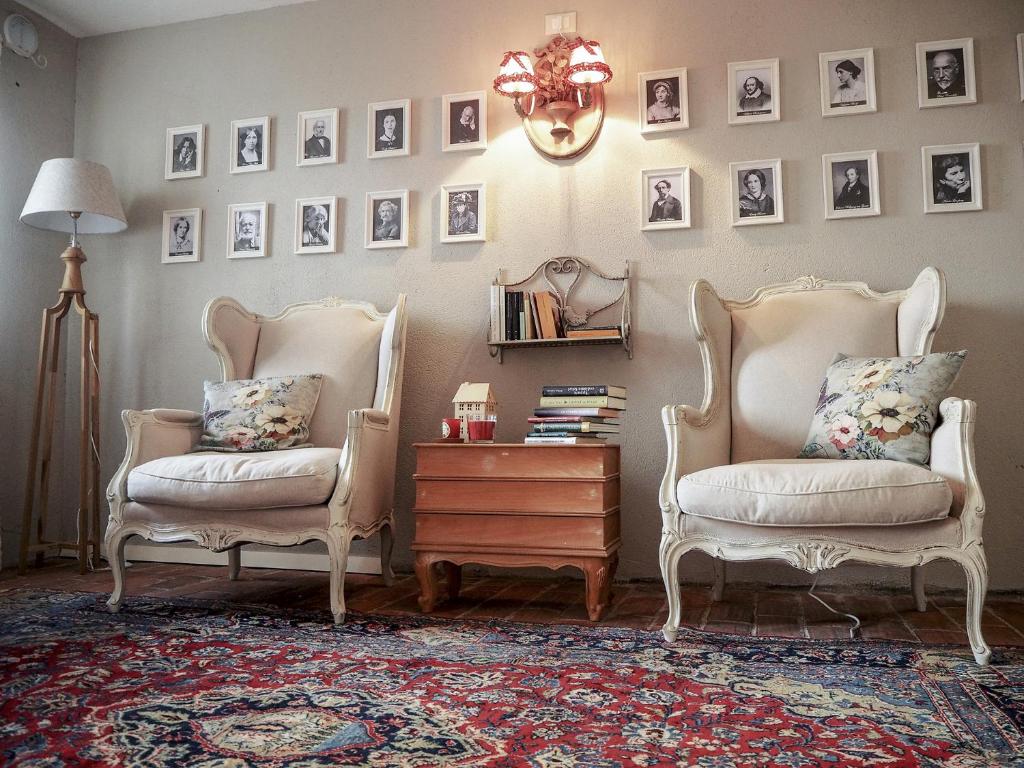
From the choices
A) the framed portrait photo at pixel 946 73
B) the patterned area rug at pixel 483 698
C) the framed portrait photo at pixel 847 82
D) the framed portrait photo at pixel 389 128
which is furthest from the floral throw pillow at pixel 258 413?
the framed portrait photo at pixel 946 73

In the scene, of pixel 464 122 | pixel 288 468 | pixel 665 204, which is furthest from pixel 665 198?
pixel 288 468

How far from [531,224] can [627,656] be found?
1.99 m

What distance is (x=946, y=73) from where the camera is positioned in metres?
3.05

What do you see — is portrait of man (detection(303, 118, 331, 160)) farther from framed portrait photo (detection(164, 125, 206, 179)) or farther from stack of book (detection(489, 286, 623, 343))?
stack of book (detection(489, 286, 623, 343))

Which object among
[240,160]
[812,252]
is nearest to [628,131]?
[812,252]

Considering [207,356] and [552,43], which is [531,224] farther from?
[207,356]

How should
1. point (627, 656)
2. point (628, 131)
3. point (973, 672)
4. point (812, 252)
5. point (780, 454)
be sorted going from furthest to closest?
point (628, 131) → point (812, 252) → point (780, 454) → point (627, 656) → point (973, 672)

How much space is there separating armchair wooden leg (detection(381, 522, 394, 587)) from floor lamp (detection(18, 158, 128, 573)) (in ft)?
4.51

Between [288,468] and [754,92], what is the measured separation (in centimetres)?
237

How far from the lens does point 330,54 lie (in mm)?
3777

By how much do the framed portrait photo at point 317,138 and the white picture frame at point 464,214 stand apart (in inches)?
24.3

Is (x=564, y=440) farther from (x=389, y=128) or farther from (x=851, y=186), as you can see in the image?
(x=389, y=128)

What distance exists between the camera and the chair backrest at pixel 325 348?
3.13 m

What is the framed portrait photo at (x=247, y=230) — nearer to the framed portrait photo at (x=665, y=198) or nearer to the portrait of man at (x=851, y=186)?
the framed portrait photo at (x=665, y=198)
